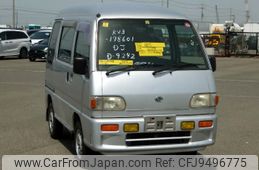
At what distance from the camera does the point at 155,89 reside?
19.4 ft

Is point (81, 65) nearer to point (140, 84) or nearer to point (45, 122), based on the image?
point (140, 84)

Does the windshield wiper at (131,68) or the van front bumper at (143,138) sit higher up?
the windshield wiper at (131,68)

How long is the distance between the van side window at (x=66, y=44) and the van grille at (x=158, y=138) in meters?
1.73


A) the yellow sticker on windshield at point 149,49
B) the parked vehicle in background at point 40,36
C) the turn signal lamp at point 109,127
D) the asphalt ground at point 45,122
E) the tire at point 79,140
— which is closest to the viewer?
the turn signal lamp at point 109,127

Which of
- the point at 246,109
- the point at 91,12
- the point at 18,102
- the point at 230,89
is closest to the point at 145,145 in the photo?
the point at 91,12

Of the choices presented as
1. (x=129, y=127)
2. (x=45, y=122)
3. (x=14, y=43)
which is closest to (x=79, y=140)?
(x=129, y=127)

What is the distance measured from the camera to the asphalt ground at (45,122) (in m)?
7.51

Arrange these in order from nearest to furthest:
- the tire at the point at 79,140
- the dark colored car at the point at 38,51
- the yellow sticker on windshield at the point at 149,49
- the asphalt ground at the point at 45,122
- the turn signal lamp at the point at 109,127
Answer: the turn signal lamp at the point at 109,127
the yellow sticker on windshield at the point at 149,49
the tire at the point at 79,140
the asphalt ground at the point at 45,122
the dark colored car at the point at 38,51

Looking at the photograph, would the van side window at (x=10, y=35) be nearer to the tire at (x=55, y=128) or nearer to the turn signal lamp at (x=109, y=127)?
the tire at (x=55, y=128)

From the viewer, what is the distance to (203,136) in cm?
616

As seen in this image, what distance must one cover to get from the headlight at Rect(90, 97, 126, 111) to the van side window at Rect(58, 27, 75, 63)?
4.55 feet

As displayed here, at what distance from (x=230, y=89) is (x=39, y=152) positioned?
960cm

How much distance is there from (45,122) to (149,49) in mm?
4044

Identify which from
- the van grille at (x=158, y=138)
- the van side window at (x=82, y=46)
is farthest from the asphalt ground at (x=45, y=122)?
the van side window at (x=82, y=46)
